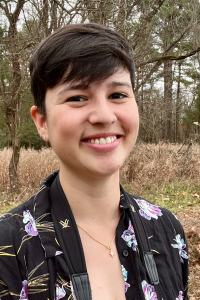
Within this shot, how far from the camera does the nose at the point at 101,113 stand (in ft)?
3.51

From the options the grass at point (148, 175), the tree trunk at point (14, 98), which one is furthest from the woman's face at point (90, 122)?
the tree trunk at point (14, 98)

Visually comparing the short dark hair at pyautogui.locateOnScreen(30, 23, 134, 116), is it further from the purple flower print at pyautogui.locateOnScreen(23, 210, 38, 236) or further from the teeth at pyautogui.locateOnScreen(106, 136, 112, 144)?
the purple flower print at pyautogui.locateOnScreen(23, 210, 38, 236)

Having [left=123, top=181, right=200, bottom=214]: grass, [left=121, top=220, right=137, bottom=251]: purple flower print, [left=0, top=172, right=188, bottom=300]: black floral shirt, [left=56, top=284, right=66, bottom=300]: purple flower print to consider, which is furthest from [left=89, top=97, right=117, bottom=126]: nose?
[left=123, top=181, right=200, bottom=214]: grass

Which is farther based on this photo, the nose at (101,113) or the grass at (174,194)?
the grass at (174,194)

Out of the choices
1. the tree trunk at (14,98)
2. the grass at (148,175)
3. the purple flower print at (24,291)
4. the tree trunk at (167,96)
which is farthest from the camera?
the tree trunk at (167,96)

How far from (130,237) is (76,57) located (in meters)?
0.83

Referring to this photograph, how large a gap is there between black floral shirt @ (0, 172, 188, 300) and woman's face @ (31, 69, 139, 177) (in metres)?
0.24

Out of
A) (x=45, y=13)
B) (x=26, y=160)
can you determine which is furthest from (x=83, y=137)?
(x=26, y=160)

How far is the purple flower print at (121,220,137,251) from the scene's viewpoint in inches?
48.2

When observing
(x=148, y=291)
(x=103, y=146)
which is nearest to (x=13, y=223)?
(x=103, y=146)

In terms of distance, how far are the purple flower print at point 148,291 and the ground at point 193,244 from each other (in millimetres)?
2319

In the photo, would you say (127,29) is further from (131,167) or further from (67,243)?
(67,243)

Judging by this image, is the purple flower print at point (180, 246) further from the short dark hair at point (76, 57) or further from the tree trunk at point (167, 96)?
the tree trunk at point (167, 96)

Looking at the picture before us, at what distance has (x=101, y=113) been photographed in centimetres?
107
